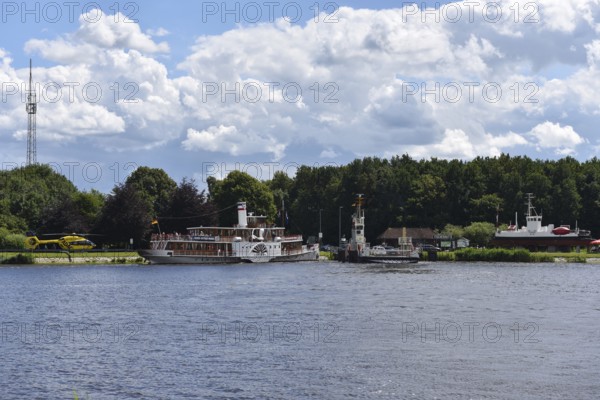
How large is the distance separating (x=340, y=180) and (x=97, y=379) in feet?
483

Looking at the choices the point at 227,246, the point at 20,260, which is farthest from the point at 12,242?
the point at 227,246

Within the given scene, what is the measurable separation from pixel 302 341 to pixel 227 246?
84.6m

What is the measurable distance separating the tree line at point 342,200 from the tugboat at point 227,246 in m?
14.0

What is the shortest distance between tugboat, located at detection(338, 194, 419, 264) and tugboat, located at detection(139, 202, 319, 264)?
291 inches

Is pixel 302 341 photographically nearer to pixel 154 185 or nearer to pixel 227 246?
pixel 227 246

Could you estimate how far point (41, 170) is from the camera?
595ft

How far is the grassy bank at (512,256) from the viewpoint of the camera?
126500 mm

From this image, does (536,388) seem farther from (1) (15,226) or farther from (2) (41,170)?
(2) (41,170)

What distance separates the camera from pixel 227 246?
126812 millimetres

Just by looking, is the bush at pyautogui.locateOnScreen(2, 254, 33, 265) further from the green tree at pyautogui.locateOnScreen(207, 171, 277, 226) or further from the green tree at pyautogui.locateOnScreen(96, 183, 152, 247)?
the green tree at pyautogui.locateOnScreen(207, 171, 277, 226)

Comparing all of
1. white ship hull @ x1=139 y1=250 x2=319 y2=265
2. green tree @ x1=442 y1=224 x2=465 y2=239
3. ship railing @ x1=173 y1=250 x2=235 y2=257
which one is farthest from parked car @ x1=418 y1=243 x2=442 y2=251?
ship railing @ x1=173 y1=250 x2=235 y2=257

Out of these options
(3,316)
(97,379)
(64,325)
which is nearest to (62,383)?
(97,379)

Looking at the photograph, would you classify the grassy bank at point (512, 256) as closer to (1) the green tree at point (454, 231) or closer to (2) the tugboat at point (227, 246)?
(1) the green tree at point (454, 231)

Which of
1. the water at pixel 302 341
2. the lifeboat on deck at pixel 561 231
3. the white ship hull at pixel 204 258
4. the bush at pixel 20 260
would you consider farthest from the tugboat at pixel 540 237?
the bush at pixel 20 260
